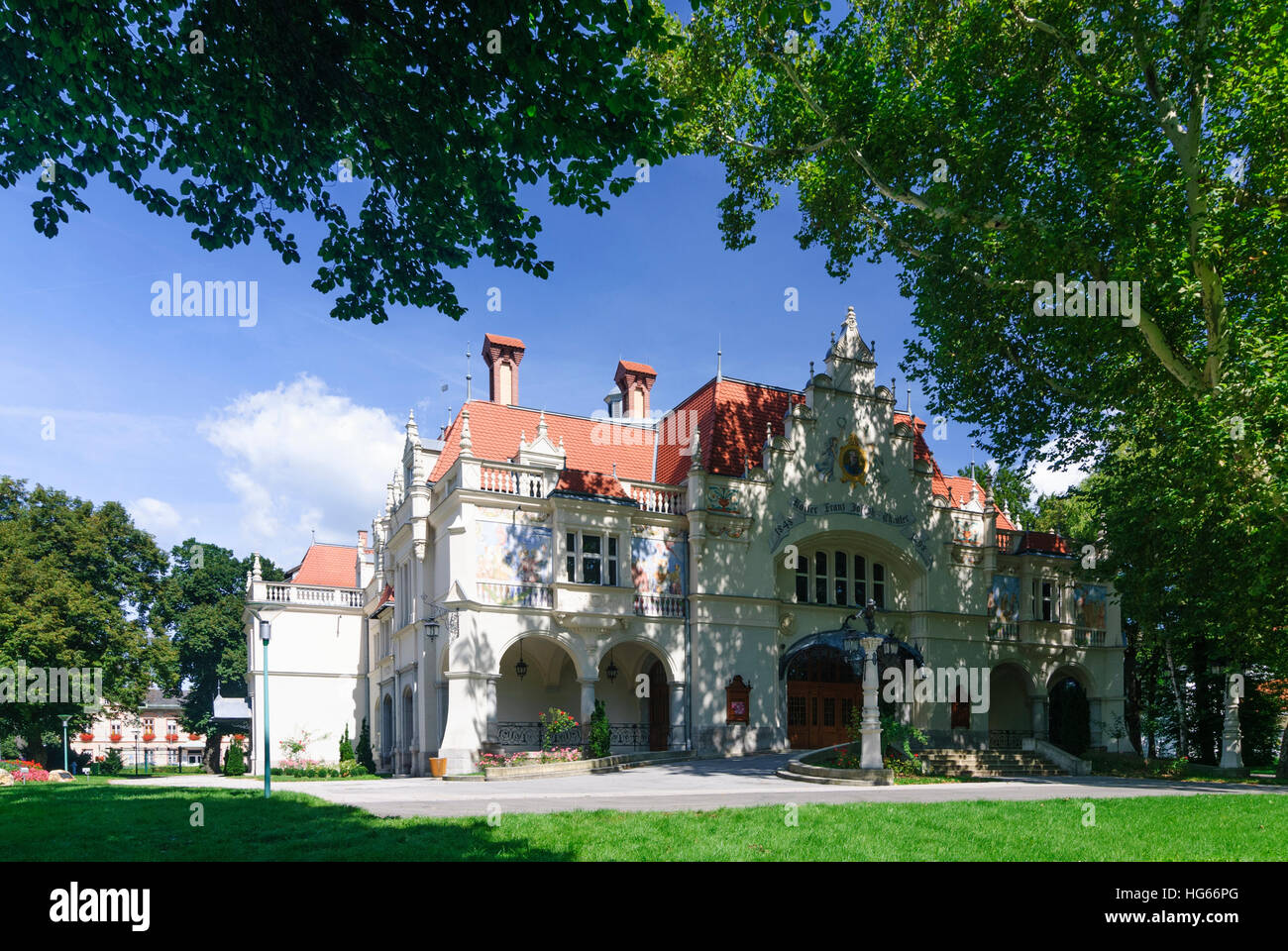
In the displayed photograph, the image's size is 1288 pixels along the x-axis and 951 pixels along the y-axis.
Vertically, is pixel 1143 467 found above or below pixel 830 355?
below

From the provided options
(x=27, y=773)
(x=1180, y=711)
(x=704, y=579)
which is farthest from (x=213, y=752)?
(x=1180, y=711)

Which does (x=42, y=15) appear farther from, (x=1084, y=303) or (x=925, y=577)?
(x=925, y=577)

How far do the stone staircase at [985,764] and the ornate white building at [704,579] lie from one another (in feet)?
18.0

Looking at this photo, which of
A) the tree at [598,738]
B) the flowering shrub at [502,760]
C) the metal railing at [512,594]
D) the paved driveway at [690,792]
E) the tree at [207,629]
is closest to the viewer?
the paved driveway at [690,792]

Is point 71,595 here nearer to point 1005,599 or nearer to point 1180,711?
point 1005,599

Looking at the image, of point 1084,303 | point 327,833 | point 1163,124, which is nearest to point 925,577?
point 1084,303

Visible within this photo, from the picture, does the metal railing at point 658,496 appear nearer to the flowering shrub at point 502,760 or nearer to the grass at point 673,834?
the flowering shrub at point 502,760

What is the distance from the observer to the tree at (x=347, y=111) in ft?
32.5

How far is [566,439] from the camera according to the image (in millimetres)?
34188

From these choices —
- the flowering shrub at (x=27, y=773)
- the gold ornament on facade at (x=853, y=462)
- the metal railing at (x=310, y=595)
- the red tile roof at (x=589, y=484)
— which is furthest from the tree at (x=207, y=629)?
the gold ornament on facade at (x=853, y=462)

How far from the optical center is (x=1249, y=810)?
14.6 metres

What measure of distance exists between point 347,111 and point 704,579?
2246 centimetres

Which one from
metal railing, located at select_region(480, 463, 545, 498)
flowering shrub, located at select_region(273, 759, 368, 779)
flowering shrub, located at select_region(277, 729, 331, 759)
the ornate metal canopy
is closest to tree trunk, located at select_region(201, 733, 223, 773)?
flowering shrub, located at select_region(277, 729, 331, 759)
